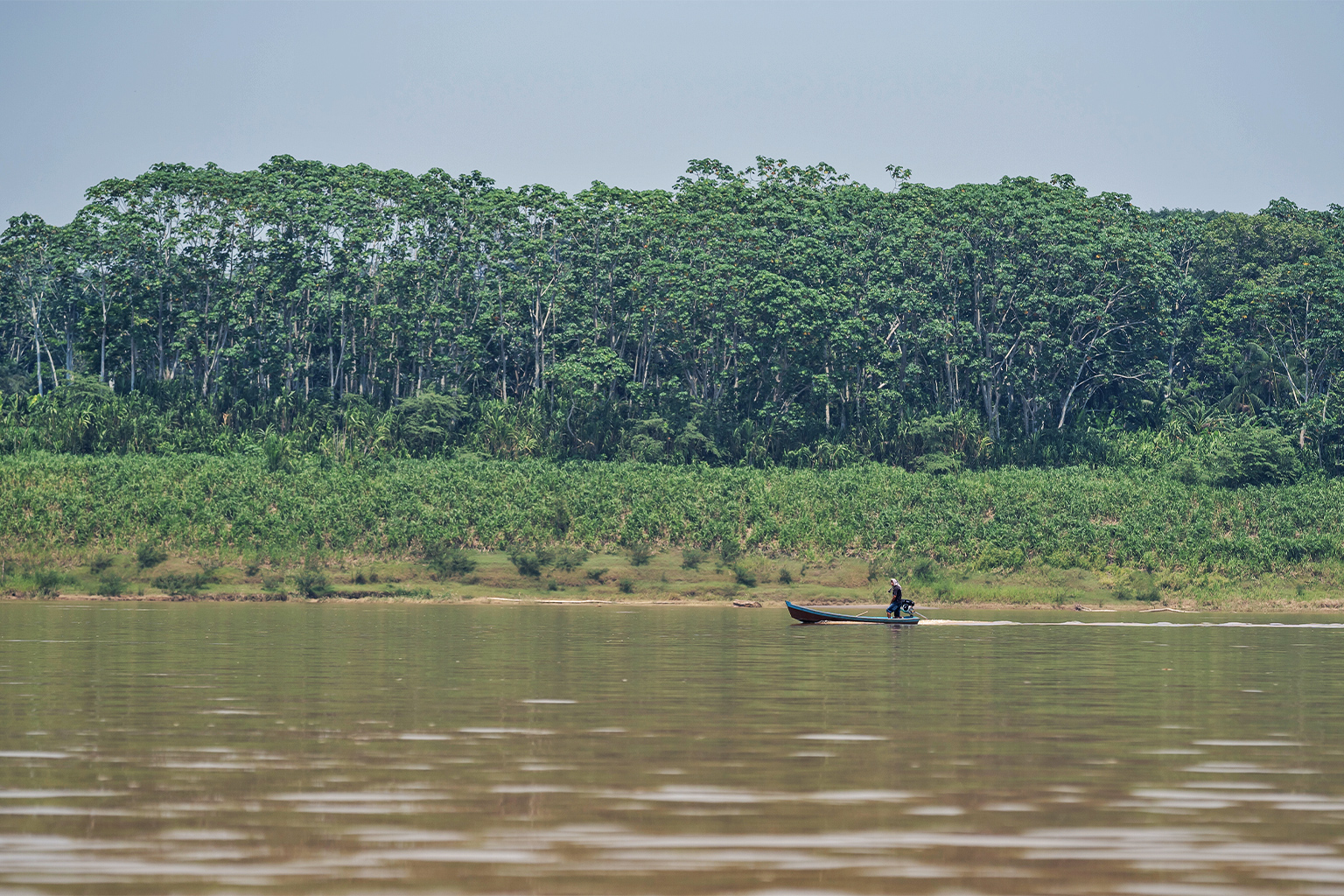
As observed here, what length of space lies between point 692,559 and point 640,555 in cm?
231

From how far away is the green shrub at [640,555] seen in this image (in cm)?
6569

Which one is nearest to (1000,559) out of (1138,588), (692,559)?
(1138,588)

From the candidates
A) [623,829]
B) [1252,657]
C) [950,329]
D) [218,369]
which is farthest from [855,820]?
[218,369]

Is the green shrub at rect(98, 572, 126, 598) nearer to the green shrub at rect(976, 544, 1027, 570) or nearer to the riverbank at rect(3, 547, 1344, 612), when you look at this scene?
the riverbank at rect(3, 547, 1344, 612)

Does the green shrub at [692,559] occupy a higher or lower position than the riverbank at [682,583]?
higher

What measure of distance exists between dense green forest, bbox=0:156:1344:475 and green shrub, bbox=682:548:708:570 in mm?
11920

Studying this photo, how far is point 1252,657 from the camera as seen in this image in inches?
1401

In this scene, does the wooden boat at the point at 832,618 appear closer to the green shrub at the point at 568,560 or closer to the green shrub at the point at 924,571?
the green shrub at the point at 924,571

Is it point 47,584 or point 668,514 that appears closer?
point 47,584

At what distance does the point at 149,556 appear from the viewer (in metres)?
63.2

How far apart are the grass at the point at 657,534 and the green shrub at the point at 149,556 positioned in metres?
0.09

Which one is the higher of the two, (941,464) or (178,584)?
(941,464)

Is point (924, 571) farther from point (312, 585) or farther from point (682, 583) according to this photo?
point (312, 585)

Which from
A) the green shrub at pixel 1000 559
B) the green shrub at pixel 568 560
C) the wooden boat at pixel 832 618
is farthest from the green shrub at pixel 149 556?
the green shrub at pixel 1000 559
